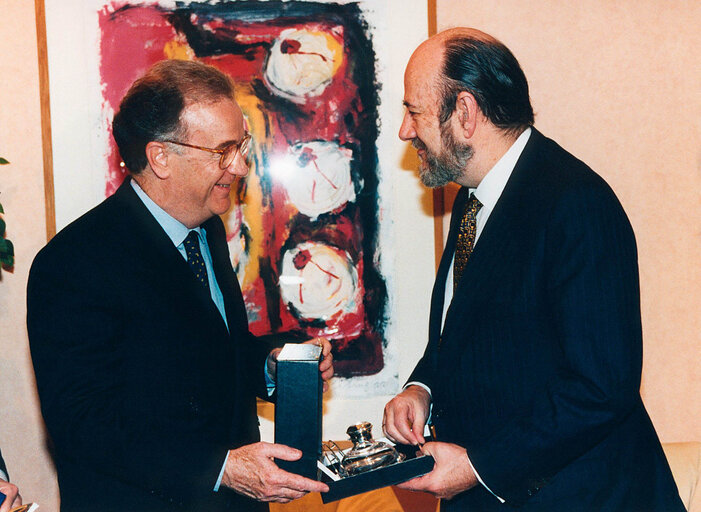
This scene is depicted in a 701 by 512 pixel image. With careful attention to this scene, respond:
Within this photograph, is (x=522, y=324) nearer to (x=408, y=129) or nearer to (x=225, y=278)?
(x=408, y=129)

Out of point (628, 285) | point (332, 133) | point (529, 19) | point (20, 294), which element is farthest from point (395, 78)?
point (20, 294)

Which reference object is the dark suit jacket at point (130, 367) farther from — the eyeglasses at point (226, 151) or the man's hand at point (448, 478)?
the man's hand at point (448, 478)

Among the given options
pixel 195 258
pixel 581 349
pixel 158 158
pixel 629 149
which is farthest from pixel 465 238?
pixel 629 149

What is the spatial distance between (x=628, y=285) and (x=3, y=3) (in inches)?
101

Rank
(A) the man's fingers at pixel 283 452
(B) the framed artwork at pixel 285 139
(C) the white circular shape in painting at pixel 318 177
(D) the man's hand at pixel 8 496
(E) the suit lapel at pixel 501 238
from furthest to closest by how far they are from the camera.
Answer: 1. (C) the white circular shape in painting at pixel 318 177
2. (B) the framed artwork at pixel 285 139
3. (E) the suit lapel at pixel 501 238
4. (A) the man's fingers at pixel 283 452
5. (D) the man's hand at pixel 8 496

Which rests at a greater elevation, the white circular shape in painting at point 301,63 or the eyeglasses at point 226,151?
the white circular shape in painting at point 301,63

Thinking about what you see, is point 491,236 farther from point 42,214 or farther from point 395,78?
point 42,214

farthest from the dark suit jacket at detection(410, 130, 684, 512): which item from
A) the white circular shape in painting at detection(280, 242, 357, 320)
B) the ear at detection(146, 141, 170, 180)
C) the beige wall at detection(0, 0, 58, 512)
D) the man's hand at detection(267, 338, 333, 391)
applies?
the beige wall at detection(0, 0, 58, 512)

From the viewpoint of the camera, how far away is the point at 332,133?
110 inches

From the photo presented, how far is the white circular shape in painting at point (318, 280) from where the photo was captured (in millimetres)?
2828

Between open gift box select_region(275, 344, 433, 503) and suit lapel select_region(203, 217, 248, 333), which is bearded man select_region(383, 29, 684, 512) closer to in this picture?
open gift box select_region(275, 344, 433, 503)

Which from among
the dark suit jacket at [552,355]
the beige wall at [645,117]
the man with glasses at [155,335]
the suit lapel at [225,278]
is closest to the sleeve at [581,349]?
the dark suit jacket at [552,355]

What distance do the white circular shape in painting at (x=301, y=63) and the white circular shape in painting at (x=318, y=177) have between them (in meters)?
0.22

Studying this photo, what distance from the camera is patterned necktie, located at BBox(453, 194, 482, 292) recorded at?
1987mm
